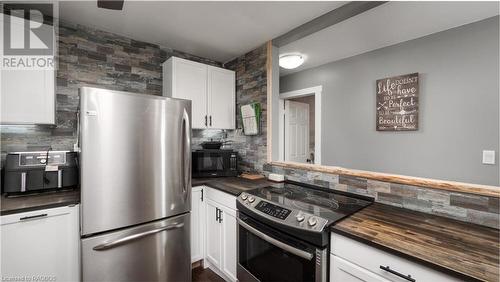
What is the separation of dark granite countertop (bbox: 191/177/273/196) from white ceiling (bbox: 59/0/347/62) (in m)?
1.47

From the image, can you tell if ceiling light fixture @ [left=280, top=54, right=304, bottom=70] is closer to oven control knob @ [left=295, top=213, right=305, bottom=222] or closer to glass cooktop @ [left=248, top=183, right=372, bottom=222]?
glass cooktop @ [left=248, top=183, right=372, bottom=222]

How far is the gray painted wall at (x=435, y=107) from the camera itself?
196cm

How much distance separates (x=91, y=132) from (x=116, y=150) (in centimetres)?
19

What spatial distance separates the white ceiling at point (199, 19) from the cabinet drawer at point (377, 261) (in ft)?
5.58

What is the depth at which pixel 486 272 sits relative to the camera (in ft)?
2.55

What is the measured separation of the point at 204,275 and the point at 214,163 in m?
1.09

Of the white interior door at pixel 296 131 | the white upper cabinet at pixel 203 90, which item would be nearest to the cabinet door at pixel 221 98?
the white upper cabinet at pixel 203 90

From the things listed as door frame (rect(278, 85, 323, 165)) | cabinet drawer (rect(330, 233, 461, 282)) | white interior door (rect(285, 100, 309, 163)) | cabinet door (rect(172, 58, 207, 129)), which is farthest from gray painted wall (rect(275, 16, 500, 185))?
cabinet door (rect(172, 58, 207, 129))

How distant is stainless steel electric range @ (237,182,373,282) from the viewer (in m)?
1.19

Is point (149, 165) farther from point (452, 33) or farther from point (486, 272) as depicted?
point (452, 33)

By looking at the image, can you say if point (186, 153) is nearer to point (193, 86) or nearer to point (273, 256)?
point (193, 86)

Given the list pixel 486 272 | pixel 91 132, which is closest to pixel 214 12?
pixel 91 132

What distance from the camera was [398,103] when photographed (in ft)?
8.10

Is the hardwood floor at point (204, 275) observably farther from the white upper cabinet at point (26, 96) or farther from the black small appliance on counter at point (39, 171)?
the white upper cabinet at point (26, 96)
